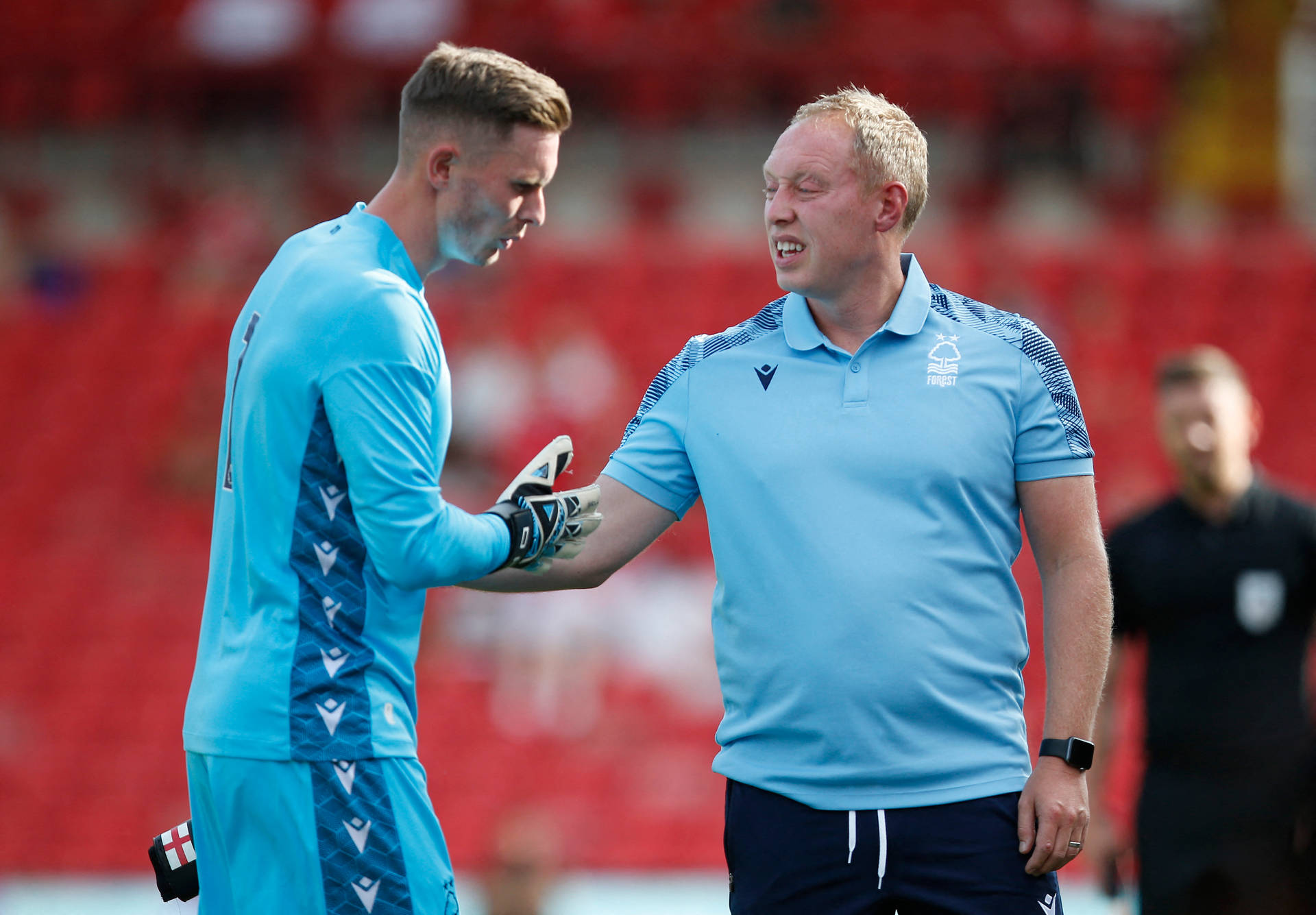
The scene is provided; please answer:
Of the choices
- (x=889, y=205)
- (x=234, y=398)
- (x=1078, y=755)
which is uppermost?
(x=889, y=205)

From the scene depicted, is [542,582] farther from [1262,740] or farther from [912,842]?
[1262,740]

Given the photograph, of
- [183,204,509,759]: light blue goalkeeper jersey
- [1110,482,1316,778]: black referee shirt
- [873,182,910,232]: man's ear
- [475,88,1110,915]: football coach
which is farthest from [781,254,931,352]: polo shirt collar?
[1110,482,1316,778]: black referee shirt

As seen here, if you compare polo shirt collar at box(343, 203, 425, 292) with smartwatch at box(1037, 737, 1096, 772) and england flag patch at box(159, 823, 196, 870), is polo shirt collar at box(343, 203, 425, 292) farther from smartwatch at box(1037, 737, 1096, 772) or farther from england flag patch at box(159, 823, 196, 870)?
smartwatch at box(1037, 737, 1096, 772)

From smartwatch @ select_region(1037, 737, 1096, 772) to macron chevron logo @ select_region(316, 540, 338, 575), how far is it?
3.92 ft

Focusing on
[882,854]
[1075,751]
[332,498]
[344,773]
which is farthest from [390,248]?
[1075,751]

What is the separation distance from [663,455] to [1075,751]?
894 mm

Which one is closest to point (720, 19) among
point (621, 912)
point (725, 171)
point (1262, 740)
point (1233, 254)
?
point (725, 171)

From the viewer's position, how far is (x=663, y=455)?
8.67 ft

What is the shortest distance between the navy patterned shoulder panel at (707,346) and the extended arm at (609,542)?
12cm

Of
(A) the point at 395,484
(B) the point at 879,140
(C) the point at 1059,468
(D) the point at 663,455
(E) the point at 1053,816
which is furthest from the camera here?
(D) the point at 663,455

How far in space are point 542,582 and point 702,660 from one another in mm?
6801

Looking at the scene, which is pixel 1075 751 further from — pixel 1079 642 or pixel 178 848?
pixel 178 848

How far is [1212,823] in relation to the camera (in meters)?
3.76

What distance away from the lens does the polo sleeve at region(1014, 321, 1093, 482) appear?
242 centimetres
